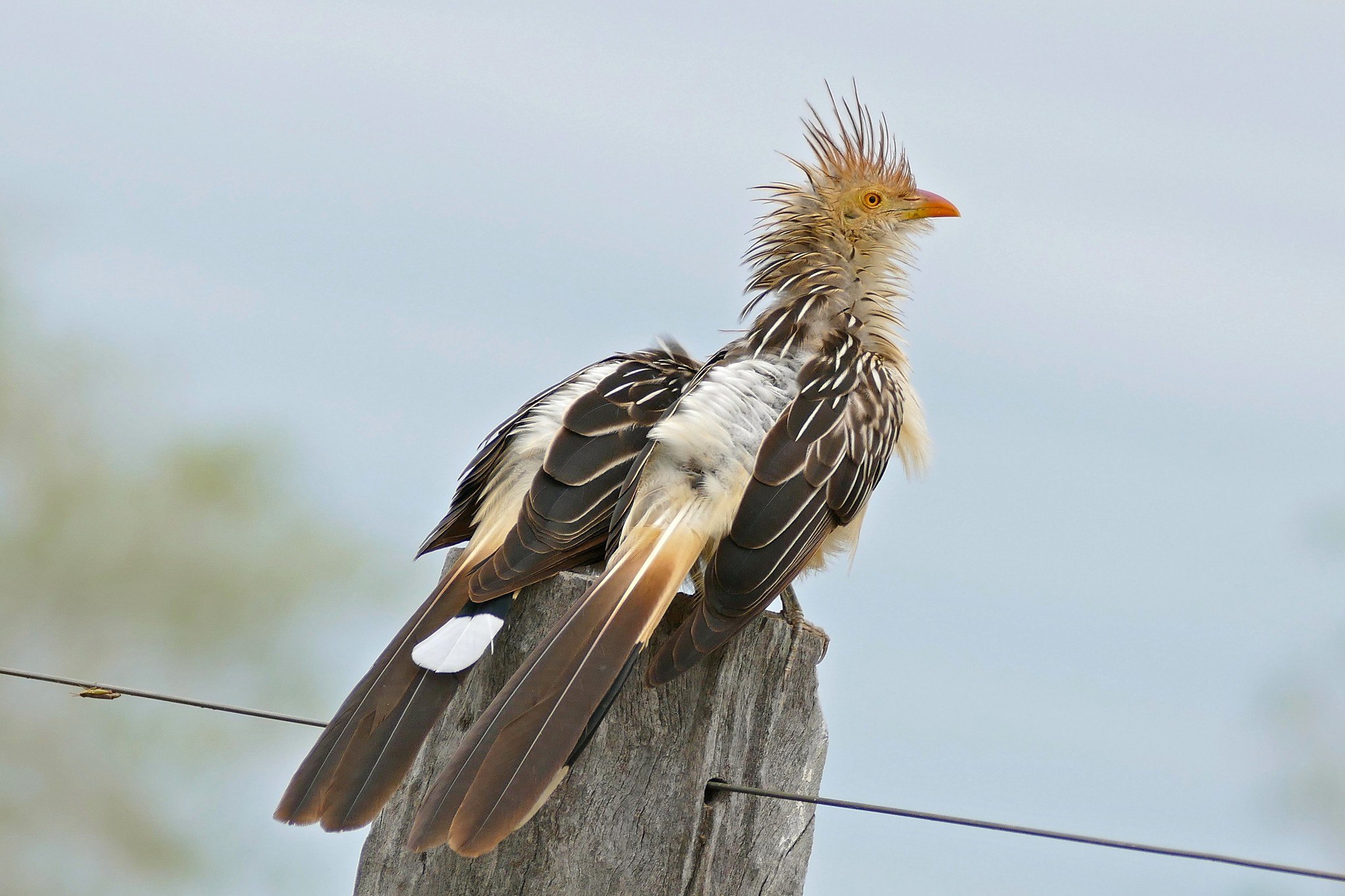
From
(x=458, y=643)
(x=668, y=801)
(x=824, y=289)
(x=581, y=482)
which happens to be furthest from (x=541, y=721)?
(x=824, y=289)

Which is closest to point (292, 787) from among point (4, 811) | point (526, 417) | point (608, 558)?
point (608, 558)

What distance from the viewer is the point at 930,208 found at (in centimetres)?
406

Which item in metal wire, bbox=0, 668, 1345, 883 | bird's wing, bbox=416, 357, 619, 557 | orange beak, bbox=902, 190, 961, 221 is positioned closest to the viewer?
metal wire, bbox=0, 668, 1345, 883

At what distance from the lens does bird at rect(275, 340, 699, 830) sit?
7.20ft

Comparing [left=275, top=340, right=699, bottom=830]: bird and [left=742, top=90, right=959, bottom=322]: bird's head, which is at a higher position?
[left=742, top=90, right=959, bottom=322]: bird's head

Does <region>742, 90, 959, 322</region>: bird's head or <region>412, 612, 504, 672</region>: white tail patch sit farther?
<region>742, 90, 959, 322</region>: bird's head

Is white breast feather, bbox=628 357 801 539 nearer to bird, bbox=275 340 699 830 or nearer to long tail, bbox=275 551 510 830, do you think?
bird, bbox=275 340 699 830

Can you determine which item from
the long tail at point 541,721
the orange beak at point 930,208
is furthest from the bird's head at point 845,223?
the long tail at point 541,721

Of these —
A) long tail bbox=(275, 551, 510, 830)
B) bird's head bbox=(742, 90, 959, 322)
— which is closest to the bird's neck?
bird's head bbox=(742, 90, 959, 322)

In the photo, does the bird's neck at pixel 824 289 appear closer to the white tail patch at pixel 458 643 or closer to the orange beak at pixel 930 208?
the orange beak at pixel 930 208

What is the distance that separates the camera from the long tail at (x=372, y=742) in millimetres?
2152

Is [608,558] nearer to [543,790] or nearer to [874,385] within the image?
[543,790]

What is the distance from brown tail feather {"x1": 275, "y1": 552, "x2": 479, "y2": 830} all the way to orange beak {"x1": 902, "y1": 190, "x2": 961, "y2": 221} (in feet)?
7.55

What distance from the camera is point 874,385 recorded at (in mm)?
3227
